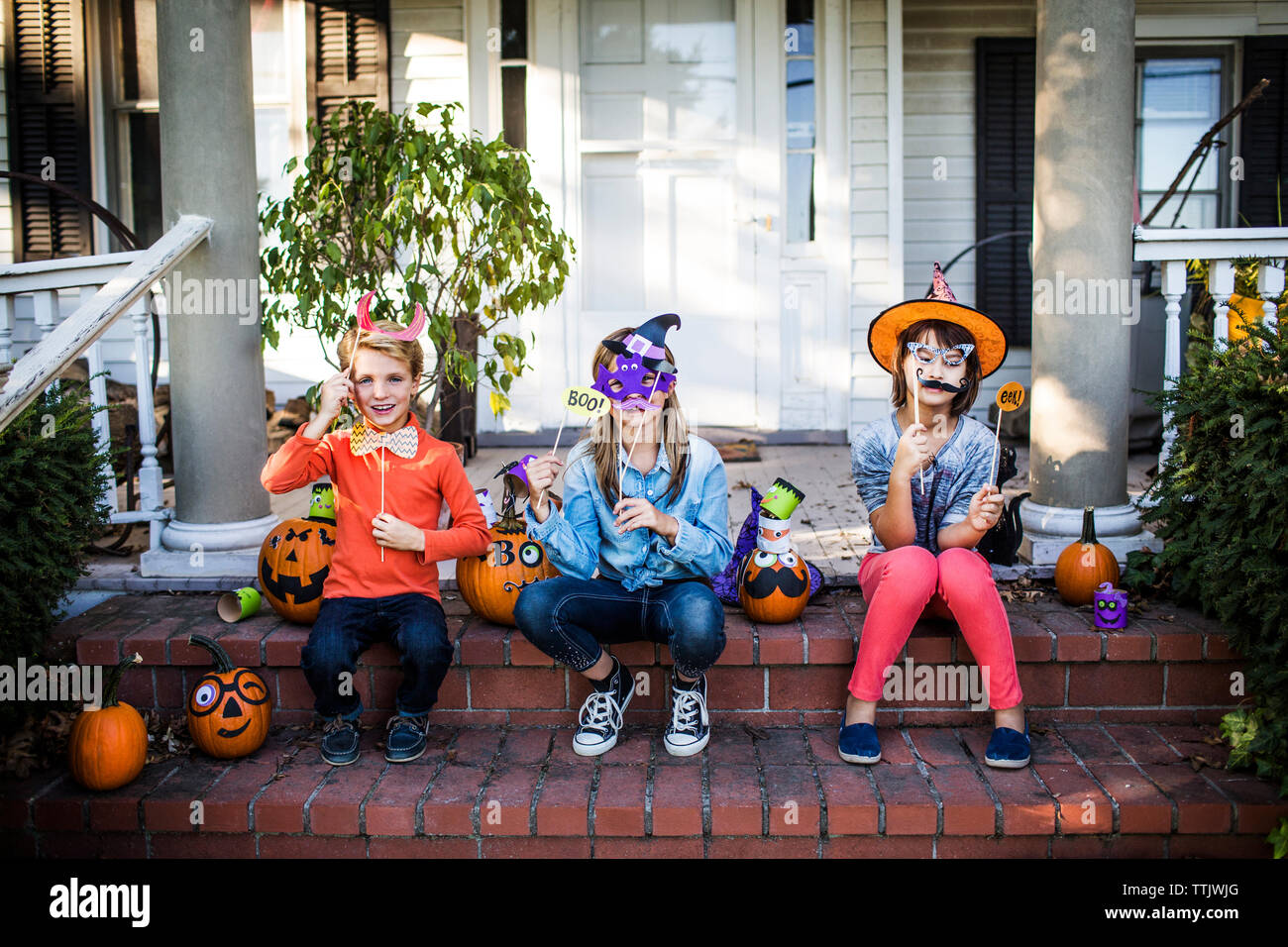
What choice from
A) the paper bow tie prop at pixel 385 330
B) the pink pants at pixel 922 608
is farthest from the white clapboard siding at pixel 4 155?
the pink pants at pixel 922 608

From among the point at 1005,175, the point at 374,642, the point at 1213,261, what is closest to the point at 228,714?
the point at 374,642

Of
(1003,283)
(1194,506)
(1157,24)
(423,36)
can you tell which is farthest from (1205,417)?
(423,36)

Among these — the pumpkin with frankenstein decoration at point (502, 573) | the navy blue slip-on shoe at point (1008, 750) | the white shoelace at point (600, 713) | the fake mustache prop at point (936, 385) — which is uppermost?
the fake mustache prop at point (936, 385)

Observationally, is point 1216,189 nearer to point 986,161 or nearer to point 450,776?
point 986,161

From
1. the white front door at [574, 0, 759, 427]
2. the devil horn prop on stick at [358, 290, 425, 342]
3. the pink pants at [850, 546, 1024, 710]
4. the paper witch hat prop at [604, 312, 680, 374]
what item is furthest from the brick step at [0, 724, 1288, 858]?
the white front door at [574, 0, 759, 427]

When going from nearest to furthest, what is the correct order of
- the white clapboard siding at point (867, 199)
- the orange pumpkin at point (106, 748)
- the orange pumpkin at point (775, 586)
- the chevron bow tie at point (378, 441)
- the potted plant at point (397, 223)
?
the orange pumpkin at point (106, 748) → the chevron bow tie at point (378, 441) → the orange pumpkin at point (775, 586) → the potted plant at point (397, 223) → the white clapboard siding at point (867, 199)

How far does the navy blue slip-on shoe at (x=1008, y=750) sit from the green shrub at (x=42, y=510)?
2567 millimetres

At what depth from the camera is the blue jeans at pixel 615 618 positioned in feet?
9.62

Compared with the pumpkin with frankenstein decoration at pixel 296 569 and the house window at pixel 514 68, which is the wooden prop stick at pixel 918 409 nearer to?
the pumpkin with frankenstein decoration at pixel 296 569

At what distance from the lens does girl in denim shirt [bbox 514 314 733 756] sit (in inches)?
115

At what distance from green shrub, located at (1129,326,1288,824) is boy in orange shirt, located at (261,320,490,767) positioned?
2055mm

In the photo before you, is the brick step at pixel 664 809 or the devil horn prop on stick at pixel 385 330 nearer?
the brick step at pixel 664 809

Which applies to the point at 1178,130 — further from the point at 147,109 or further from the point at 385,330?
the point at 147,109

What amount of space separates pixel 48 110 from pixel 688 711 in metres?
6.01
